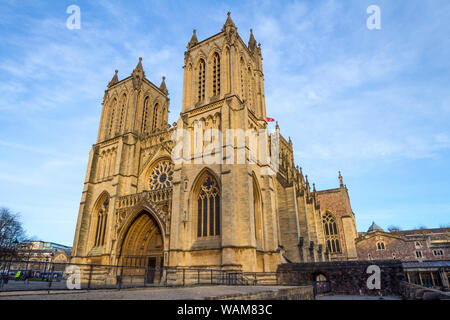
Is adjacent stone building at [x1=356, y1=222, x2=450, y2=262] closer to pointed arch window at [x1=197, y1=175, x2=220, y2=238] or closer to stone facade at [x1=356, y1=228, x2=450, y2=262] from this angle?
stone facade at [x1=356, y1=228, x2=450, y2=262]

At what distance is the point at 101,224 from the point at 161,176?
7769mm

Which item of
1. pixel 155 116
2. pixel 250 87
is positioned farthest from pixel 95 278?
pixel 155 116

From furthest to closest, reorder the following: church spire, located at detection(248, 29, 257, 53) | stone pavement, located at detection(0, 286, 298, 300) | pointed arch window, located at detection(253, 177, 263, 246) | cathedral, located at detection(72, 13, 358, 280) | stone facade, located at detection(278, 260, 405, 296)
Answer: church spire, located at detection(248, 29, 257, 53) → pointed arch window, located at detection(253, 177, 263, 246) → cathedral, located at detection(72, 13, 358, 280) → stone facade, located at detection(278, 260, 405, 296) → stone pavement, located at detection(0, 286, 298, 300)

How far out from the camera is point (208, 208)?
22109mm

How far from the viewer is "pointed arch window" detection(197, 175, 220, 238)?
21.3m

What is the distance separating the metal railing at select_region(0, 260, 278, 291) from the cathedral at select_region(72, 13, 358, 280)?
2.92 feet

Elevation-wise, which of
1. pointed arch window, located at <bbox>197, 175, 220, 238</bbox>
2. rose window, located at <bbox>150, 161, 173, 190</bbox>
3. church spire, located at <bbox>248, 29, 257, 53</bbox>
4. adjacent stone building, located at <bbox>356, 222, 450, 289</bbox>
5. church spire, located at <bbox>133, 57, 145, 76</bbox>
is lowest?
adjacent stone building, located at <bbox>356, 222, 450, 289</bbox>

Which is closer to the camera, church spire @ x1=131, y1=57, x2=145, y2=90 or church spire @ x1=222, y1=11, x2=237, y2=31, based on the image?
church spire @ x1=222, y1=11, x2=237, y2=31

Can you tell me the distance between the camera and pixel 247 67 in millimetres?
30016

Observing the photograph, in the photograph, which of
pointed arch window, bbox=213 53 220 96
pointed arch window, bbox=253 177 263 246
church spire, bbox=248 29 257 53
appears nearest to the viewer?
pointed arch window, bbox=253 177 263 246

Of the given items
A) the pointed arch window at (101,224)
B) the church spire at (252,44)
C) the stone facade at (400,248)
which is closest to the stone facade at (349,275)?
the pointed arch window at (101,224)

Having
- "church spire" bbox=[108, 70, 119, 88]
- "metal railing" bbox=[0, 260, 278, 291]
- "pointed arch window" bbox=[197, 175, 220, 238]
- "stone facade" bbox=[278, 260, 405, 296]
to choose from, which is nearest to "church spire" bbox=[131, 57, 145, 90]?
"church spire" bbox=[108, 70, 119, 88]
